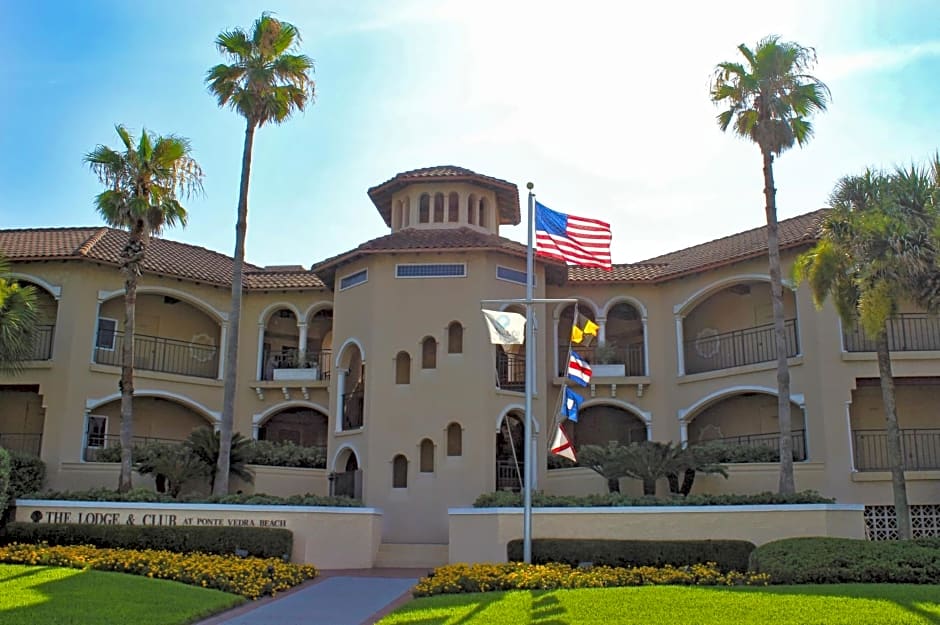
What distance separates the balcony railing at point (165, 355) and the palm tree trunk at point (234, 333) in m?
7.08

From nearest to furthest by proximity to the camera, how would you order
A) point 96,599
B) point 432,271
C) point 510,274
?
1. point 96,599
2. point 432,271
3. point 510,274

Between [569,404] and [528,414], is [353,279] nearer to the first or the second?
[569,404]

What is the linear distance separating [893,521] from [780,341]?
650cm

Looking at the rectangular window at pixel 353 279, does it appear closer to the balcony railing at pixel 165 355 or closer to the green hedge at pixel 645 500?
the balcony railing at pixel 165 355

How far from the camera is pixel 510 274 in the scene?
28891 millimetres

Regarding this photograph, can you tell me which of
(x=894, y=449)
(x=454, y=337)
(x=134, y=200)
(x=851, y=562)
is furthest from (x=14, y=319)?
(x=894, y=449)

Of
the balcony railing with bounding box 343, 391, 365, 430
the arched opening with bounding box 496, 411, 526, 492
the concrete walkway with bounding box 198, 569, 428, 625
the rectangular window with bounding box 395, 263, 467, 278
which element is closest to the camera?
the concrete walkway with bounding box 198, 569, 428, 625

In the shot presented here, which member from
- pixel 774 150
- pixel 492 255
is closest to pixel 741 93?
pixel 774 150

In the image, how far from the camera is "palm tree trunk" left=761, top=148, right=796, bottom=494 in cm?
2222

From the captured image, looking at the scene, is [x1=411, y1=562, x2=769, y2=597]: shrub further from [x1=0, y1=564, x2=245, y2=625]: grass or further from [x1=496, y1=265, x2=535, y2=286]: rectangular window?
[x1=496, y1=265, x2=535, y2=286]: rectangular window

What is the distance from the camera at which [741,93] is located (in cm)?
2405

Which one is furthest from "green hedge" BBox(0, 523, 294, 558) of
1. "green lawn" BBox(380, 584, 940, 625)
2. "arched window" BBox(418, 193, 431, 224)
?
"arched window" BBox(418, 193, 431, 224)

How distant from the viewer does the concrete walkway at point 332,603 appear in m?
15.1

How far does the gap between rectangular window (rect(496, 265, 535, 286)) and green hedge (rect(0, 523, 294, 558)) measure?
10714 mm
